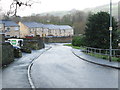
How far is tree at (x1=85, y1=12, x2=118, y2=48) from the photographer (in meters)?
28.1

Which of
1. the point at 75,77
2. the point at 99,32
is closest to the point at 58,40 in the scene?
the point at 99,32

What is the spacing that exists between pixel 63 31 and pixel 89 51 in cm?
9215

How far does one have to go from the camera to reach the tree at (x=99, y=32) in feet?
92.3

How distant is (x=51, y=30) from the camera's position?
113438mm

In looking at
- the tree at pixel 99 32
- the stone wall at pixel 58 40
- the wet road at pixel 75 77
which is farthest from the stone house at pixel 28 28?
the wet road at pixel 75 77

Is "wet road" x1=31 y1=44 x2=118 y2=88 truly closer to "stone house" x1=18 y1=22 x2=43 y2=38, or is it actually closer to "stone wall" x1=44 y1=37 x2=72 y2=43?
"stone wall" x1=44 y1=37 x2=72 y2=43

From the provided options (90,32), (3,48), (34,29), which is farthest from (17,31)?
(3,48)

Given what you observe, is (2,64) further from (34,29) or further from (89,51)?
(34,29)

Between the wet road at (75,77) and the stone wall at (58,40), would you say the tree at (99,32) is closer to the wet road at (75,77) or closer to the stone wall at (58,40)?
the wet road at (75,77)

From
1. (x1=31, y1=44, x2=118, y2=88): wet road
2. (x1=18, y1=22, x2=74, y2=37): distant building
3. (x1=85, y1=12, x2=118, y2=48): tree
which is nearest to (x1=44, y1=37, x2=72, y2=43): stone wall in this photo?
(x1=18, y1=22, x2=74, y2=37): distant building

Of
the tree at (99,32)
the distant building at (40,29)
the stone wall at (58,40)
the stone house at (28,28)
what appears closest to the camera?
the tree at (99,32)

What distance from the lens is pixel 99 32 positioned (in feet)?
92.9

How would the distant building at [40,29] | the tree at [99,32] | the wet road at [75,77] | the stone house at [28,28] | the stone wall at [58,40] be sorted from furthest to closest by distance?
the distant building at [40,29]
the stone house at [28,28]
the stone wall at [58,40]
the tree at [99,32]
the wet road at [75,77]

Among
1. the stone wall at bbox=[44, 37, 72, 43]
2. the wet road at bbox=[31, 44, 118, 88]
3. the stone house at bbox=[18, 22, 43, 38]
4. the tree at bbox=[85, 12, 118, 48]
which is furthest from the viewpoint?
the stone house at bbox=[18, 22, 43, 38]
